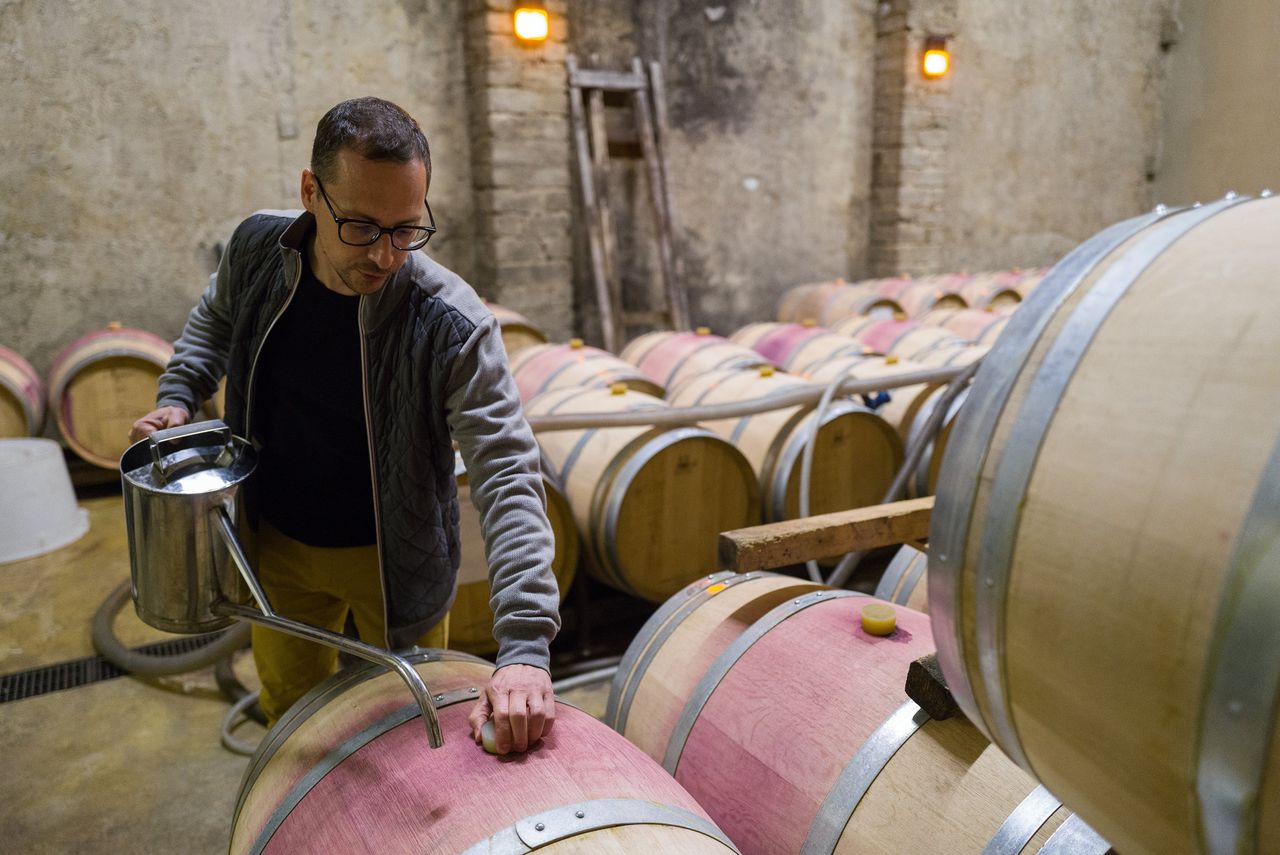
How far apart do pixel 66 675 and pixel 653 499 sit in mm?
2389

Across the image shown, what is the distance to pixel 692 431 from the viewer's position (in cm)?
344

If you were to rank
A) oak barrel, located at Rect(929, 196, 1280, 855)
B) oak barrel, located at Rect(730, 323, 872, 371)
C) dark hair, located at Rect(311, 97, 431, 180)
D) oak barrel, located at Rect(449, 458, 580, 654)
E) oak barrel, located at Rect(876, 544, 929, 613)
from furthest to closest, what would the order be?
oak barrel, located at Rect(730, 323, 872, 371)
oak barrel, located at Rect(449, 458, 580, 654)
oak barrel, located at Rect(876, 544, 929, 613)
dark hair, located at Rect(311, 97, 431, 180)
oak barrel, located at Rect(929, 196, 1280, 855)

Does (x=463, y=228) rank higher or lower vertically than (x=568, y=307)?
higher

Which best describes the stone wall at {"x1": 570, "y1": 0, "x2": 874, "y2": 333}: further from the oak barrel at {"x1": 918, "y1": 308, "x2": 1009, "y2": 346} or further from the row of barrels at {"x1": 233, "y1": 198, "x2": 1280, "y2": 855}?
the row of barrels at {"x1": 233, "y1": 198, "x2": 1280, "y2": 855}

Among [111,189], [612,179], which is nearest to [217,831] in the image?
[111,189]

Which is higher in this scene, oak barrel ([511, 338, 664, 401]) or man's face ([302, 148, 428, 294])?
man's face ([302, 148, 428, 294])

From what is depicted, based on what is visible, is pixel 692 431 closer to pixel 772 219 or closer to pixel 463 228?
pixel 463 228

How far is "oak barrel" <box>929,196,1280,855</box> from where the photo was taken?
2.12ft

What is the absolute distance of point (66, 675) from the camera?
3436mm

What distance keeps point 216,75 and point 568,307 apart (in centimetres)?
302

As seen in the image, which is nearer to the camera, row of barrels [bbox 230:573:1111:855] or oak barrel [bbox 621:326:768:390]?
row of barrels [bbox 230:573:1111:855]

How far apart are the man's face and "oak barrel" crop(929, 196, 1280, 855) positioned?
1.04 metres

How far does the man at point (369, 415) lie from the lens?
1.51m

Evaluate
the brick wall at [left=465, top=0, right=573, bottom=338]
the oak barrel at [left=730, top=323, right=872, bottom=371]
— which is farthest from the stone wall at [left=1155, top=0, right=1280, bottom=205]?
the brick wall at [left=465, top=0, right=573, bottom=338]
